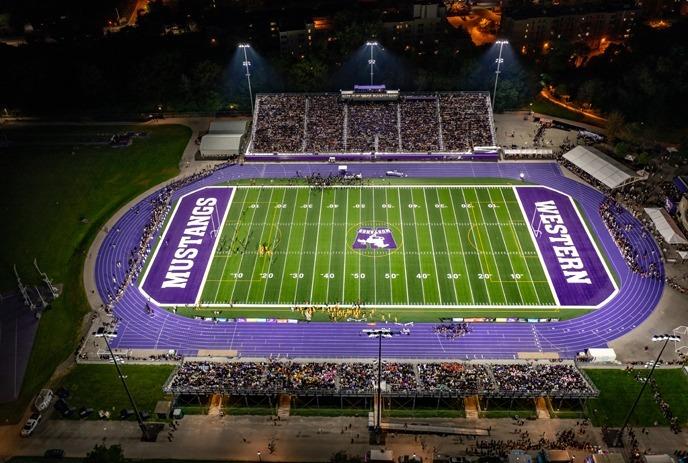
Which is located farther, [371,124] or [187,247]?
[371,124]

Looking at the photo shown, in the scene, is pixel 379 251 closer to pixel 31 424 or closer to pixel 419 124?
pixel 419 124

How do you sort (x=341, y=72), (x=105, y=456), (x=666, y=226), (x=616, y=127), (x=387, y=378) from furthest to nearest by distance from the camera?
1. (x=341, y=72)
2. (x=616, y=127)
3. (x=666, y=226)
4. (x=387, y=378)
5. (x=105, y=456)

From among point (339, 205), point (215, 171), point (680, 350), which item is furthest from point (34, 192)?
point (680, 350)

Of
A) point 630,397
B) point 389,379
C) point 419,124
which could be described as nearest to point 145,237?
point 389,379

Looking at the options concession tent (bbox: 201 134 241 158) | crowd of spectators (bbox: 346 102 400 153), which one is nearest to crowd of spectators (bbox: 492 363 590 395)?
crowd of spectators (bbox: 346 102 400 153)

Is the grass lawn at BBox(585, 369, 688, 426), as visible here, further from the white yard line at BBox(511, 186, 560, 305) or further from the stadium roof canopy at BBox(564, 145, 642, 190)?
the stadium roof canopy at BBox(564, 145, 642, 190)
